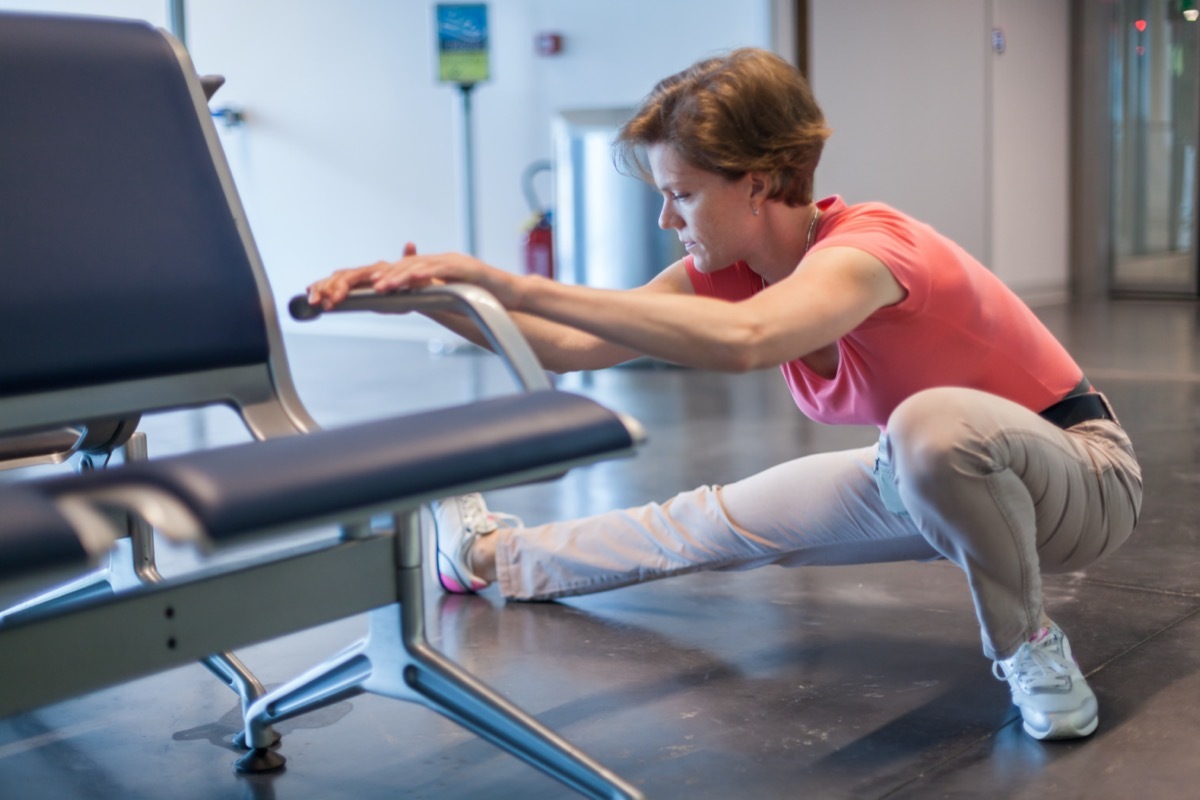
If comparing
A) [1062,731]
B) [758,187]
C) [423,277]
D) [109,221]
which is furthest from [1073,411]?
[109,221]

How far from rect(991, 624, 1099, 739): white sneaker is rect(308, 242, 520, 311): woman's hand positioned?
707mm

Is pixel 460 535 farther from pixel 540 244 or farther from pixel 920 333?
pixel 540 244

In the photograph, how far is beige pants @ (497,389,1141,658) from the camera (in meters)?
1.48

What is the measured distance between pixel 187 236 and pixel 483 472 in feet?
2.11

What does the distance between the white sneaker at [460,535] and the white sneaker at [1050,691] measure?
2.73 feet

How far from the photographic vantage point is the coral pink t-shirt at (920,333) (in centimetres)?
149

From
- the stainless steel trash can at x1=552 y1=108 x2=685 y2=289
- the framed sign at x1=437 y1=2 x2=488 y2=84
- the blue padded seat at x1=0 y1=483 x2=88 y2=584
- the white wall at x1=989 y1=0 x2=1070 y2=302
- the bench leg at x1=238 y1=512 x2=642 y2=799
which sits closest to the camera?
the blue padded seat at x1=0 y1=483 x2=88 y2=584

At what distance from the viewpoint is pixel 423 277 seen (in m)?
1.37

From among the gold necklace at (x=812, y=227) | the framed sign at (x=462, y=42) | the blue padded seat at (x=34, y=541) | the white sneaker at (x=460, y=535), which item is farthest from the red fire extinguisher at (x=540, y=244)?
the blue padded seat at (x=34, y=541)

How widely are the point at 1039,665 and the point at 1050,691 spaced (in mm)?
34

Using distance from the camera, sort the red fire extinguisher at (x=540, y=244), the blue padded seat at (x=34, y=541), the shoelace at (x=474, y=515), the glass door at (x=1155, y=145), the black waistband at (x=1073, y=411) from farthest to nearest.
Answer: the glass door at (x=1155, y=145)
the red fire extinguisher at (x=540, y=244)
the shoelace at (x=474, y=515)
the black waistband at (x=1073, y=411)
the blue padded seat at (x=34, y=541)

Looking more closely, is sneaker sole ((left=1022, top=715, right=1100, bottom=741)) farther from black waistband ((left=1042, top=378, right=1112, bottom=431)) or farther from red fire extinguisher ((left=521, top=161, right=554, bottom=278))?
red fire extinguisher ((left=521, top=161, right=554, bottom=278))

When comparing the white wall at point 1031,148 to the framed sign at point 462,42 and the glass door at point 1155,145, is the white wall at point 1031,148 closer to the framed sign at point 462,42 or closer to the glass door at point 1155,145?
the glass door at point 1155,145

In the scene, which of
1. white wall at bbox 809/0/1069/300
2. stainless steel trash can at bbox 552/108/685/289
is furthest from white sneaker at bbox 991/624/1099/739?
white wall at bbox 809/0/1069/300
